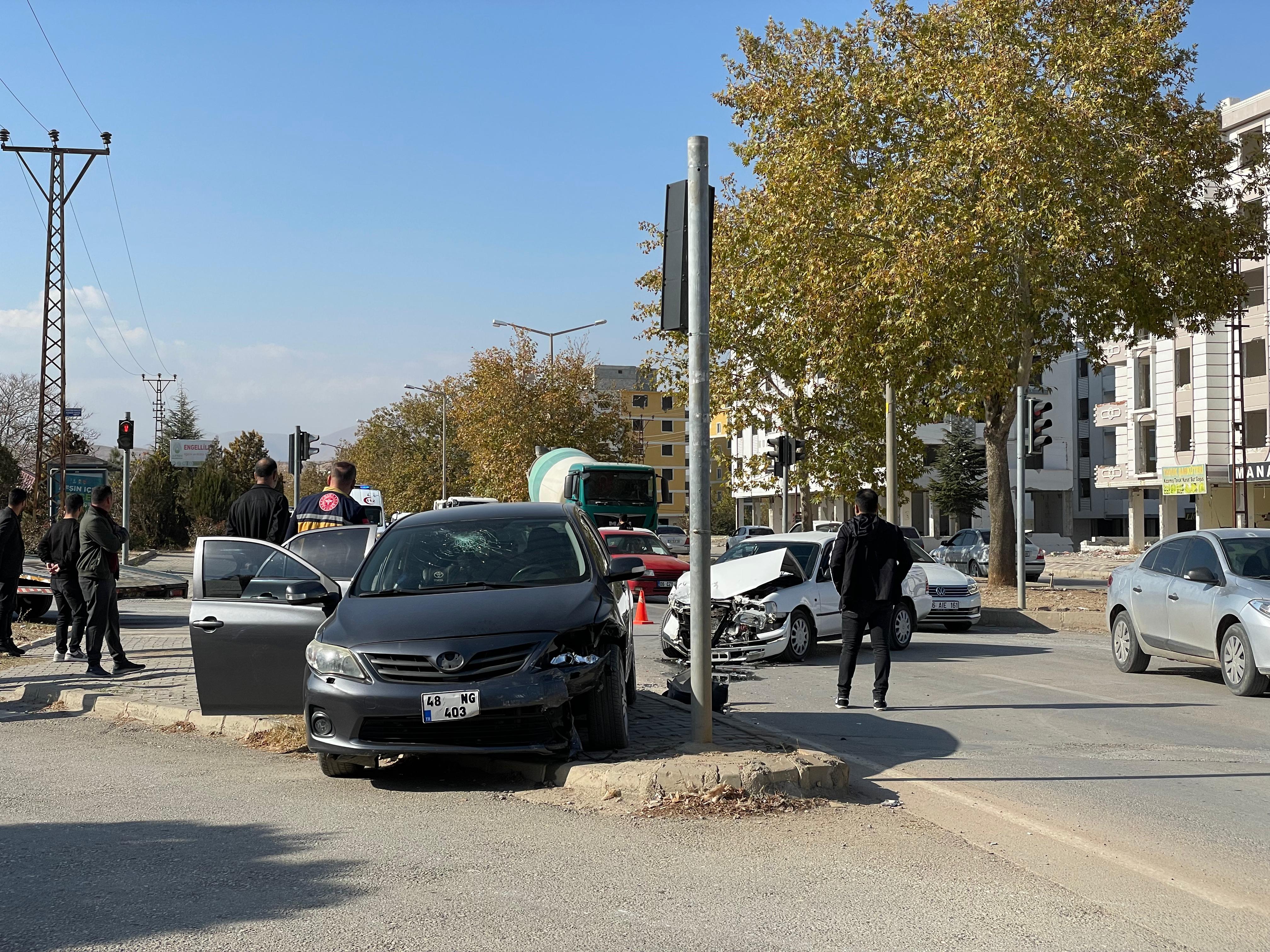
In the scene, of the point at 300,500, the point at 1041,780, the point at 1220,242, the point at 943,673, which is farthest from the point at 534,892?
the point at 1220,242

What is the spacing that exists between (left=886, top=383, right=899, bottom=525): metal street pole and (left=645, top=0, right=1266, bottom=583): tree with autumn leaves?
43cm

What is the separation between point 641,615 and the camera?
813 inches

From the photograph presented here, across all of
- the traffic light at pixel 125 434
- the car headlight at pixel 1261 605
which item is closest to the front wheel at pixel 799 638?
the car headlight at pixel 1261 605

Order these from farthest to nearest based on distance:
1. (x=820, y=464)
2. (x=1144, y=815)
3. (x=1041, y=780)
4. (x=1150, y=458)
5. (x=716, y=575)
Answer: (x=1150, y=458) < (x=820, y=464) < (x=716, y=575) < (x=1041, y=780) < (x=1144, y=815)

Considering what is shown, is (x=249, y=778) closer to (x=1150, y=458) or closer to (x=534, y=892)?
(x=534, y=892)

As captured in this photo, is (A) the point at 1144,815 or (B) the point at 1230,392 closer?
(A) the point at 1144,815

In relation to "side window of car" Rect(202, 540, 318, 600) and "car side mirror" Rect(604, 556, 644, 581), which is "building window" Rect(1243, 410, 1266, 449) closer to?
"car side mirror" Rect(604, 556, 644, 581)

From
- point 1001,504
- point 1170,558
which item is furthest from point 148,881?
point 1001,504

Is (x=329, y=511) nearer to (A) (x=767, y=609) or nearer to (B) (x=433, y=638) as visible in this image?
(B) (x=433, y=638)

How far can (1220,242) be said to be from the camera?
927 inches

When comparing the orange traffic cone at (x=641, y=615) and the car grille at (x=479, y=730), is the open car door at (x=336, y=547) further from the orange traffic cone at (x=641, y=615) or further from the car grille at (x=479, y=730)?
the orange traffic cone at (x=641, y=615)

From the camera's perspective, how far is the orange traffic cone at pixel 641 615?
66.8 ft

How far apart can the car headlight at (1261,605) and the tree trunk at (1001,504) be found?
45.8ft

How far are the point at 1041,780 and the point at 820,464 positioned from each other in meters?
30.0
